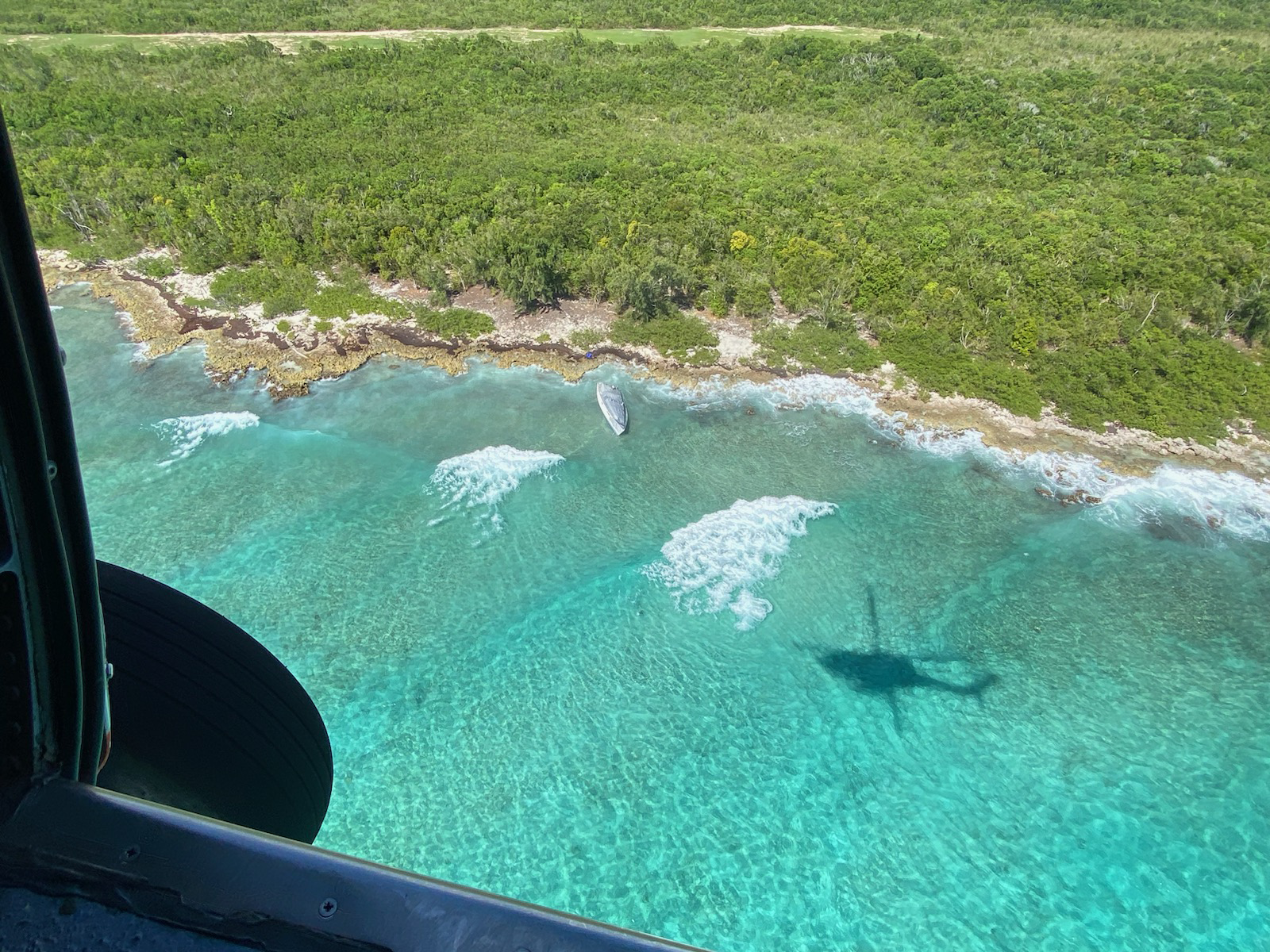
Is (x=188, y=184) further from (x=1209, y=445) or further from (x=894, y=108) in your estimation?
(x=1209, y=445)

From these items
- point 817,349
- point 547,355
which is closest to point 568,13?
point 547,355

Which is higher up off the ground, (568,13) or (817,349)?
(568,13)

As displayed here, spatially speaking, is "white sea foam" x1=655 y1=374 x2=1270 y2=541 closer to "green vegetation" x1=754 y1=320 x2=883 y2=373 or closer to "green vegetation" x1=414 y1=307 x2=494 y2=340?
"green vegetation" x1=754 y1=320 x2=883 y2=373

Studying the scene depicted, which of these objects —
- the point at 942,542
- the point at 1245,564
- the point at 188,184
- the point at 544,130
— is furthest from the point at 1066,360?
the point at 188,184

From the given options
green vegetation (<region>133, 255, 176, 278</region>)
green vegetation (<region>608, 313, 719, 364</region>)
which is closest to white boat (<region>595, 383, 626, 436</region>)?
green vegetation (<region>608, 313, 719, 364</region>)

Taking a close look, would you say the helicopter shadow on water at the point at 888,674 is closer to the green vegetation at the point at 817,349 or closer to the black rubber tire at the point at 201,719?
→ the green vegetation at the point at 817,349

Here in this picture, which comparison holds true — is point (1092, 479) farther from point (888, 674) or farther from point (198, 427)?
point (198, 427)
